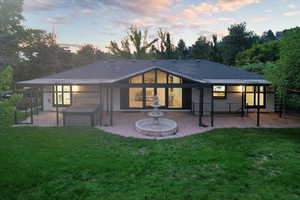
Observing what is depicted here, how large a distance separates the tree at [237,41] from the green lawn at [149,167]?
28.0m

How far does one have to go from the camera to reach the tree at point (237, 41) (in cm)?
3216

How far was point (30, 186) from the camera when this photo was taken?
3932 mm

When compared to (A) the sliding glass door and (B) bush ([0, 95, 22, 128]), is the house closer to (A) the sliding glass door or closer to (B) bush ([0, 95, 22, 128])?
(A) the sliding glass door

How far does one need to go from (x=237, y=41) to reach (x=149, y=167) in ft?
113

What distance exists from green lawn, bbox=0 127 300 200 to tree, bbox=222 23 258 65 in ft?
91.8

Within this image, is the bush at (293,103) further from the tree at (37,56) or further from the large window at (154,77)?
the tree at (37,56)

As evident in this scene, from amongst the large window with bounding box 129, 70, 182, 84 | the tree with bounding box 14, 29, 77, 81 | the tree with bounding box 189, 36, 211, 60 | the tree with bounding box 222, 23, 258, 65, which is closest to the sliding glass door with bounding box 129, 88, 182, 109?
the large window with bounding box 129, 70, 182, 84

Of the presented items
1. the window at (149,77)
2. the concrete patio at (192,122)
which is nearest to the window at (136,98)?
the window at (149,77)

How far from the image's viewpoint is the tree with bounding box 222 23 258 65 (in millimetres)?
32156

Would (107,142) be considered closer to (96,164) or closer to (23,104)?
(96,164)

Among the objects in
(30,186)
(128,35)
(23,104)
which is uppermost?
(128,35)

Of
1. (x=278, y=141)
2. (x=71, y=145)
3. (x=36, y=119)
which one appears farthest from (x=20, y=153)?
(x=278, y=141)

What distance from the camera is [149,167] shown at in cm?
486

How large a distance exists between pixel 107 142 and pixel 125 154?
4.57 feet
